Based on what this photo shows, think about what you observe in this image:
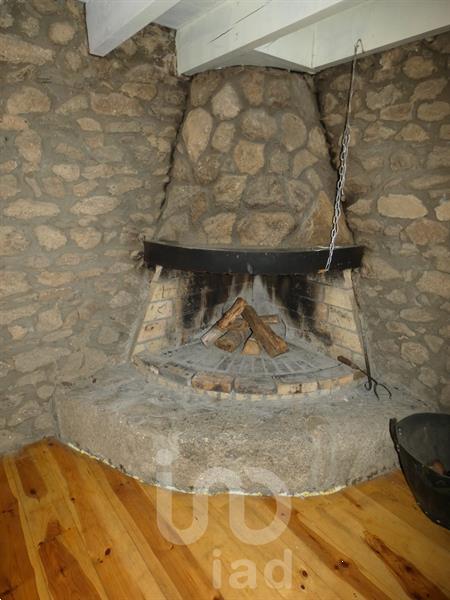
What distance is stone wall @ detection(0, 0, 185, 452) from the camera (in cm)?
176

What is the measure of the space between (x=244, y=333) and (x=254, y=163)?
1.14 m

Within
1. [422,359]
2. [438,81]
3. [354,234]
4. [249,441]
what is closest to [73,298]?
[249,441]

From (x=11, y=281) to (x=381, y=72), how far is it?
224cm

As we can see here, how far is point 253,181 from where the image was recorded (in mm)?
2021

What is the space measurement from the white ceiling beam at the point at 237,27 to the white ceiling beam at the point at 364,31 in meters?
0.17

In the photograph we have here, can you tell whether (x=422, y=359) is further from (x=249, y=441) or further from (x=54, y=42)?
(x=54, y=42)

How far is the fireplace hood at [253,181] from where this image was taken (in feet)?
6.44

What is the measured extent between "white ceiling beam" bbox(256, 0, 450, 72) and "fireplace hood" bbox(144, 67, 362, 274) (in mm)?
148

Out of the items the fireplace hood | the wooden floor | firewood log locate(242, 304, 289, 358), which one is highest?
the fireplace hood

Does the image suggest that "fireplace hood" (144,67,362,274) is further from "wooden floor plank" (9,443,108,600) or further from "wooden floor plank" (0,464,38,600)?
"wooden floor plank" (0,464,38,600)

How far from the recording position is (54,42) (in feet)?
5.81

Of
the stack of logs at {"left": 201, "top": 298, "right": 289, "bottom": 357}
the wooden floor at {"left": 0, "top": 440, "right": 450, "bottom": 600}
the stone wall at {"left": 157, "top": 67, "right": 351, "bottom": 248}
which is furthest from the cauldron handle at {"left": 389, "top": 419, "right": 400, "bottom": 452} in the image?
the stone wall at {"left": 157, "top": 67, "right": 351, "bottom": 248}

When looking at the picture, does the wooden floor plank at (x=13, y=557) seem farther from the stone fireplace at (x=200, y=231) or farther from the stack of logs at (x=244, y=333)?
the stack of logs at (x=244, y=333)

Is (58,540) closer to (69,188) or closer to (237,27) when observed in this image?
(69,188)
